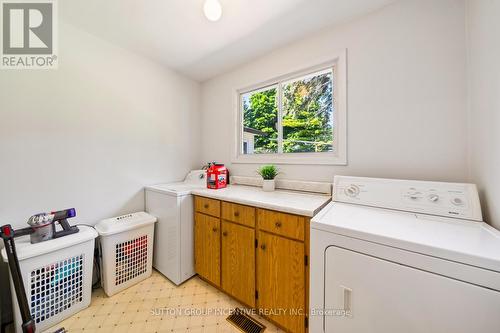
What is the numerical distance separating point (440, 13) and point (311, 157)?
126cm

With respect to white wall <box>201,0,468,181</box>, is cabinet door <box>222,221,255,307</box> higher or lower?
lower

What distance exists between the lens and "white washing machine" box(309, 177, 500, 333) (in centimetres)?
65

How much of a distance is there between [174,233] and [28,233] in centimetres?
93

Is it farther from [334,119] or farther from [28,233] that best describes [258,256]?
[28,233]

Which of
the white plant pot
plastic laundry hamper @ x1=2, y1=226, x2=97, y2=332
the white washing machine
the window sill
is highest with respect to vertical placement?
the window sill

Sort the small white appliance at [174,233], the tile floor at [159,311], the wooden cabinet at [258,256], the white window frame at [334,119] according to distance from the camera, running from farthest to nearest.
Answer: the small white appliance at [174,233]
the white window frame at [334,119]
the tile floor at [159,311]
the wooden cabinet at [258,256]

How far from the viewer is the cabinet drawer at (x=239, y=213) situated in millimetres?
1358

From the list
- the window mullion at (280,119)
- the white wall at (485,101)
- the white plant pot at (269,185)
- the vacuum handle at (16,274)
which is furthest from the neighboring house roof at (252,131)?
the vacuum handle at (16,274)

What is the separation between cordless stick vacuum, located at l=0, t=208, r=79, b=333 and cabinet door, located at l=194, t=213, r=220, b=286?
0.97m

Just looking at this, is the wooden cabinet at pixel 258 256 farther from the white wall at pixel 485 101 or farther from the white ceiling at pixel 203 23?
the white ceiling at pixel 203 23

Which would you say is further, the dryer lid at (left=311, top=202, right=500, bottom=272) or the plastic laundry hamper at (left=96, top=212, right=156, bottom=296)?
the plastic laundry hamper at (left=96, top=212, right=156, bottom=296)

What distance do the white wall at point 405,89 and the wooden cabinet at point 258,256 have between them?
721 mm

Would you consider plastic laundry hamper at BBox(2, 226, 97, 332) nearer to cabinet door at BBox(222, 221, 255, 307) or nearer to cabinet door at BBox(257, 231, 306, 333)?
cabinet door at BBox(222, 221, 255, 307)

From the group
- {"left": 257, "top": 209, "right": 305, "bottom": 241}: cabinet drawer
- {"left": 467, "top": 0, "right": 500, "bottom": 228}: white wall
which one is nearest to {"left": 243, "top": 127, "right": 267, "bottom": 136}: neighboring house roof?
{"left": 257, "top": 209, "right": 305, "bottom": 241}: cabinet drawer
